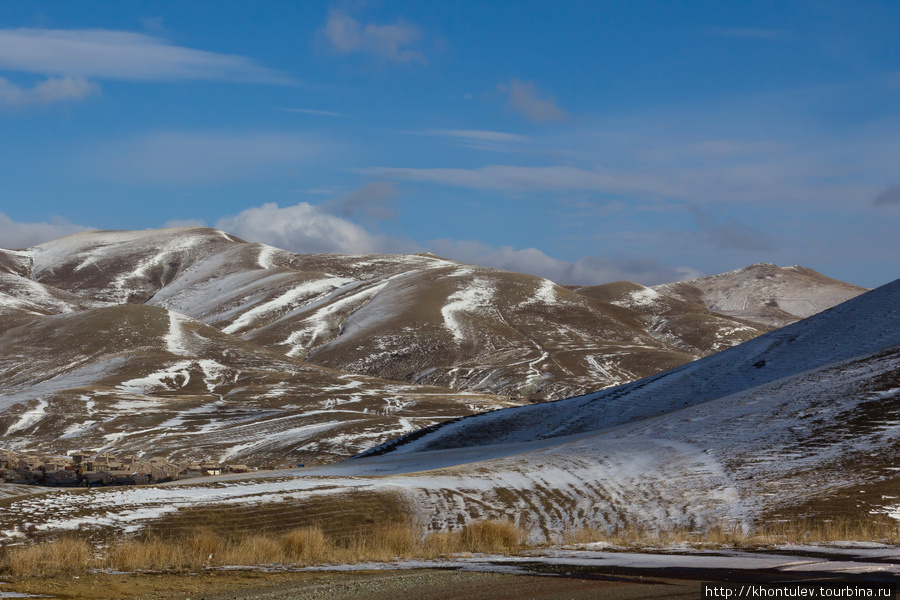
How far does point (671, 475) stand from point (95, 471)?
1082 inches

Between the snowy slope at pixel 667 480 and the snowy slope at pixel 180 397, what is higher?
the snowy slope at pixel 180 397

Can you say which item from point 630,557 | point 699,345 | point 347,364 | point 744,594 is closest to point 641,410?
point 630,557

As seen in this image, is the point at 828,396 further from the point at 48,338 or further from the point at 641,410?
the point at 48,338

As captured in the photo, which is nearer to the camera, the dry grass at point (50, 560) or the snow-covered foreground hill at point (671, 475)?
the dry grass at point (50, 560)

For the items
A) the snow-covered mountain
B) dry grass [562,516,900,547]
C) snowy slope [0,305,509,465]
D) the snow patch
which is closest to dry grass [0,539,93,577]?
the snow-covered mountain

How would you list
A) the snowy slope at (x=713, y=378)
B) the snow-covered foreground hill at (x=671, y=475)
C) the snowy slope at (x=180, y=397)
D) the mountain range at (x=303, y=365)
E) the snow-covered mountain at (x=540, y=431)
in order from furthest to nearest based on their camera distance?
the mountain range at (x=303, y=365) → the snowy slope at (x=180, y=397) → the snowy slope at (x=713, y=378) → the snow-covered mountain at (x=540, y=431) → the snow-covered foreground hill at (x=671, y=475)

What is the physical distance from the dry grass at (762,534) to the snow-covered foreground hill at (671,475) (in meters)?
0.86

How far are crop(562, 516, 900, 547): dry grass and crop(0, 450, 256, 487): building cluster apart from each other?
23901mm

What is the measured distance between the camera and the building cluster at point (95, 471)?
1448 inches

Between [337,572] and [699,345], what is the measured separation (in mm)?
189058

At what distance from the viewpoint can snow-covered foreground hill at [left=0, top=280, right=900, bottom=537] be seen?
21.3 meters

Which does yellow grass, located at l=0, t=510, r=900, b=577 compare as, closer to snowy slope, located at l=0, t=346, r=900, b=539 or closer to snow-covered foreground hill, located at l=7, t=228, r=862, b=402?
snowy slope, located at l=0, t=346, r=900, b=539

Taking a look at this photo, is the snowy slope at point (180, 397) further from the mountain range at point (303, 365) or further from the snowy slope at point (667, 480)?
the snowy slope at point (667, 480)

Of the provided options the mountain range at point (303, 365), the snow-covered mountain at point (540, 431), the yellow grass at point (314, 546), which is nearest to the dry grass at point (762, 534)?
the yellow grass at point (314, 546)
